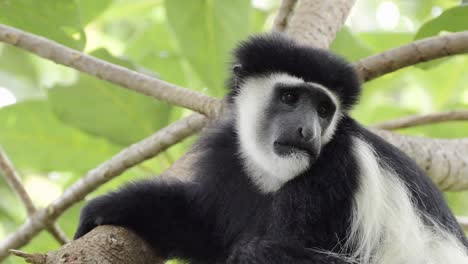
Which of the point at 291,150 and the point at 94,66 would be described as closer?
the point at 291,150

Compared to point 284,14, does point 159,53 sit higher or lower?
lower

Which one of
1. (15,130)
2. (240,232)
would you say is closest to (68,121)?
(15,130)

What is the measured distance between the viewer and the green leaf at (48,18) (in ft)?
9.52

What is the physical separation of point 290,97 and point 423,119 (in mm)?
1084

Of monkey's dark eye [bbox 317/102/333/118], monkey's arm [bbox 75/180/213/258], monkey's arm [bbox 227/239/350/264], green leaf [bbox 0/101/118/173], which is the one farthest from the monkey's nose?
green leaf [bbox 0/101/118/173]

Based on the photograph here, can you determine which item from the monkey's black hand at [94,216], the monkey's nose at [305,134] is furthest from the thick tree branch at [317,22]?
the monkey's black hand at [94,216]

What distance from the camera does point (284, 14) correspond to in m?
3.36

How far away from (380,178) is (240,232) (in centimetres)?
56

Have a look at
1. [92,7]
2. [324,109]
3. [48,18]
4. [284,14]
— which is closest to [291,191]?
[324,109]

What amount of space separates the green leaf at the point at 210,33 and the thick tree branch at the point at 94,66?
0.59 meters

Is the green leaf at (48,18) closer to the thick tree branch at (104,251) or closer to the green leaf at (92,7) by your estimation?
the green leaf at (92,7)

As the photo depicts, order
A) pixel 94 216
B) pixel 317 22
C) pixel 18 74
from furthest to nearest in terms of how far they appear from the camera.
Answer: pixel 18 74 < pixel 317 22 < pixel 94 216

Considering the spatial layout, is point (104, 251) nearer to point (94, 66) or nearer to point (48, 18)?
point (94, 66)

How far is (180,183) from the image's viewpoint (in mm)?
2801
